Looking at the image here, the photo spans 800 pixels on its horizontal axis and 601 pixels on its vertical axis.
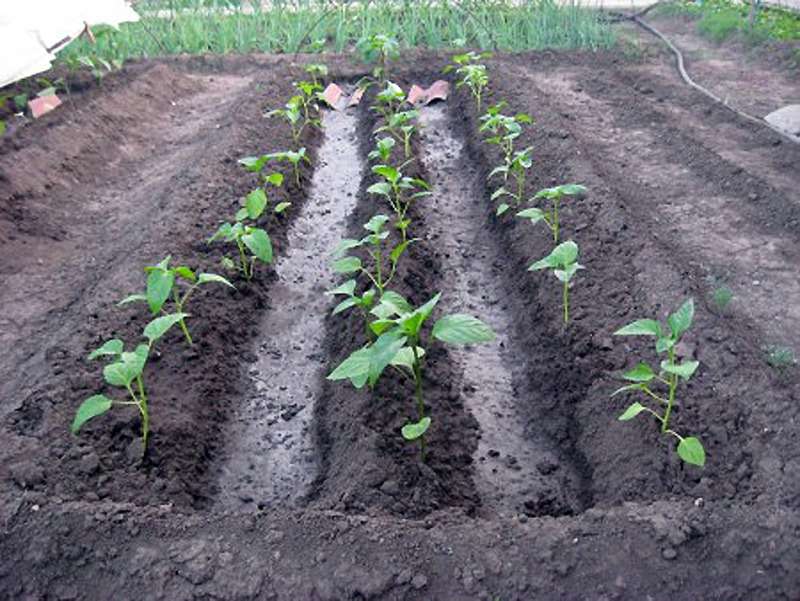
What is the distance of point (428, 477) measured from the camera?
2850 millimetres

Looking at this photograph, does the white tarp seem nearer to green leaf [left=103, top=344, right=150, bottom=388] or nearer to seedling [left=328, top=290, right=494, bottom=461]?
green leaf [left=103, top=344, right=150, bottom=388]

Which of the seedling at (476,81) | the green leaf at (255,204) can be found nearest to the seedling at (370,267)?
the green leaf at (255,204)

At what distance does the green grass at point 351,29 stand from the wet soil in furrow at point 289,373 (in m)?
3.66

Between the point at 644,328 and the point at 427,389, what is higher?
the point at 644,328

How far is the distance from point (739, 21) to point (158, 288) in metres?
8.06

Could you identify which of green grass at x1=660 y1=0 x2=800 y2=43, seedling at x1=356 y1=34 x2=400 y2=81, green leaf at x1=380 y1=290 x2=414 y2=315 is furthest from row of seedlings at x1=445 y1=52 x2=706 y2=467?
green grass at x1=660 y1=0 x2=800 y2=43

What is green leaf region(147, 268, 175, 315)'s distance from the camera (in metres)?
3.25

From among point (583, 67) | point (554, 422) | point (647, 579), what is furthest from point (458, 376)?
point (583, 67)

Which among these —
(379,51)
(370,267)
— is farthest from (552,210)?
(379,51)

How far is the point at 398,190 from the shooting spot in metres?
4.86

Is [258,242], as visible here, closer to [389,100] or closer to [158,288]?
[158,288]

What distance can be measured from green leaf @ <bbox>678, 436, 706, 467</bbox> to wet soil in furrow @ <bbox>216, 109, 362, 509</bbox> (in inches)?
55.4

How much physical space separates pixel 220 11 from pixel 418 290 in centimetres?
671

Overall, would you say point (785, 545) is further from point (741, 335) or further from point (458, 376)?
point (458, 376)
